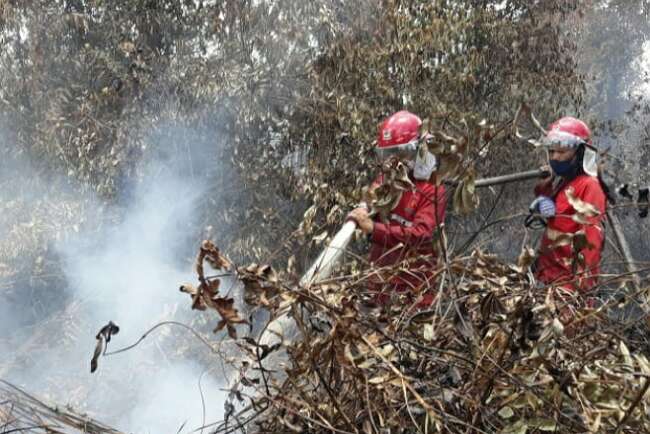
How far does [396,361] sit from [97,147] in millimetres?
5952

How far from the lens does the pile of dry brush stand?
7.02 ft

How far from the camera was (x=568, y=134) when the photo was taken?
4539 millimetres

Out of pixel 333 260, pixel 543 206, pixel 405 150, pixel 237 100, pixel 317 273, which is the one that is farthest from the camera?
pixel 237 100

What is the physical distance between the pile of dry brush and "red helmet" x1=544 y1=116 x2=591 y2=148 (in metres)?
2.19

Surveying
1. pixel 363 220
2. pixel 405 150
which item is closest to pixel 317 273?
pixel 363 220

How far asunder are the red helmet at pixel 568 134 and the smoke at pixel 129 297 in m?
3.61

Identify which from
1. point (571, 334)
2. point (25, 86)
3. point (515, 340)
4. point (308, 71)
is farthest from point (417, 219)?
point (25, 86)

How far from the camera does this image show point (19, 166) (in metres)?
8.00

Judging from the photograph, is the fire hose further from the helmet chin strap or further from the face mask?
the helmet chin strap

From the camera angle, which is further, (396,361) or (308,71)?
(308,71)

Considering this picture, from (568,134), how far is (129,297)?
479cm

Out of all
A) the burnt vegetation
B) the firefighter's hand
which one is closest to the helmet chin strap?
the firefighter's hand

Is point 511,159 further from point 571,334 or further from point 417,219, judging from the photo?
point 571,334

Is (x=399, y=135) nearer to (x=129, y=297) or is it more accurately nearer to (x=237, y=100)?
(x=237, y=100)
